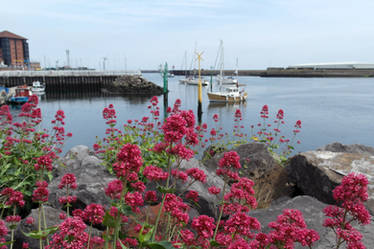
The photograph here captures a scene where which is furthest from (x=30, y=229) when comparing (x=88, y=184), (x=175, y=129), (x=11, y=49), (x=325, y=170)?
(x=11, y=49)

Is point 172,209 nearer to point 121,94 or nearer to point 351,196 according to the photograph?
point 351,196

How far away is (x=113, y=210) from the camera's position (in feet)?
8.27

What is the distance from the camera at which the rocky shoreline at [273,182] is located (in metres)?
5.14

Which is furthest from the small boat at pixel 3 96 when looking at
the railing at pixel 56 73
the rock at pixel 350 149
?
the rock at pixel 350 149

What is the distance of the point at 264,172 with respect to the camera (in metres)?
8.73

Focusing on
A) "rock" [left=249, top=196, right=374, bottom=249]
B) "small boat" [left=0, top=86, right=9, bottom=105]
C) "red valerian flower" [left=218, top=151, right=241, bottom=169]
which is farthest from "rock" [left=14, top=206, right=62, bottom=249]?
"small boat" [left=0, top=86, right=9, bottom=105]

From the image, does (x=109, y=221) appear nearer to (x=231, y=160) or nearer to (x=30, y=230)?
(x=231, y=160)

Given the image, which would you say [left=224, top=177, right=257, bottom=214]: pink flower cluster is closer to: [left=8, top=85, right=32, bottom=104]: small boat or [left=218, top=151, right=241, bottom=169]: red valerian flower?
[left=218, top=151, right=241, bottom=169]: red valerian flower

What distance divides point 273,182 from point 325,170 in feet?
5.65

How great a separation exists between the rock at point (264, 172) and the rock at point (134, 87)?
55153mm

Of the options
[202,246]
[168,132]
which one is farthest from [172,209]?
[168,132]

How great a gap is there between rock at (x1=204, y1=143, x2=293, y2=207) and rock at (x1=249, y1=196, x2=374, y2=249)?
2276 millimetres

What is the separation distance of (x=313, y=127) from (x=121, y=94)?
43706 millimetres

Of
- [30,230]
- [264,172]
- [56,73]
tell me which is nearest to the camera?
[30,230]
